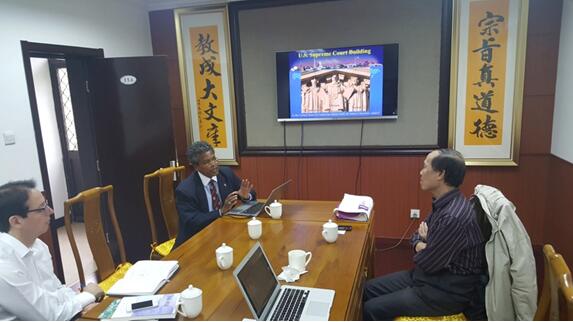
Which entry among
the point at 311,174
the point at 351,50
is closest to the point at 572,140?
the point at 351,50

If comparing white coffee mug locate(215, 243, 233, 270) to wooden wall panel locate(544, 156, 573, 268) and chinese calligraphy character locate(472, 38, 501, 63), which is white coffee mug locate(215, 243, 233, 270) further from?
chinese calligraphy character locate(472, 38, 501, 63)

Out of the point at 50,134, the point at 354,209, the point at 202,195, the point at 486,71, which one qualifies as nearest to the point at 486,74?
the point at 486,71

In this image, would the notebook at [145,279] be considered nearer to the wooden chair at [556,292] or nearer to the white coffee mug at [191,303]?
the white coffee mug at [191,303]

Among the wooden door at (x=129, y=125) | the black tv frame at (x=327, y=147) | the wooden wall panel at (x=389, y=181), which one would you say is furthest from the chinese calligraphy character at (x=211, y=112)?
the wooden wall panel at (x=389, y=181)

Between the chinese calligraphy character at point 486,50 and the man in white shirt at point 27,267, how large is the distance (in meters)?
3.32

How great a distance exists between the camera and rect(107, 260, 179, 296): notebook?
141cm

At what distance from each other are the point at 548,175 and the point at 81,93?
443 centimetres

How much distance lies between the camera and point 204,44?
377 centimetres

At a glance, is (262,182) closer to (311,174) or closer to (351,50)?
(311,174)

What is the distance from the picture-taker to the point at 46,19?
2893 millimetres

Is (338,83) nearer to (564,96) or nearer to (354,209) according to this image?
(354,209)

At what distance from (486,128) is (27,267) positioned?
3.42 m

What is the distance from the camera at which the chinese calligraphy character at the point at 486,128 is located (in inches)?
128

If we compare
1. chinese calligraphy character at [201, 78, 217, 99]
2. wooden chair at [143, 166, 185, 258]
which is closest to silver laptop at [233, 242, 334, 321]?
wooden chair at [143, 166, 185, 258]
